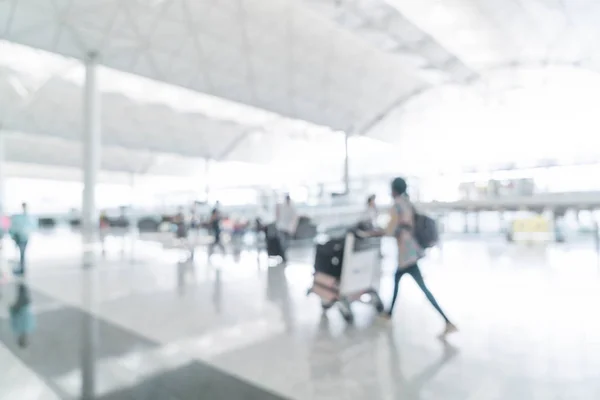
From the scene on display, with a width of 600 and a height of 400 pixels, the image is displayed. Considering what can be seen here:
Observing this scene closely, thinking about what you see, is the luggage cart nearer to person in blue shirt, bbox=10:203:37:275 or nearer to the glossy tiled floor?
the glossy tiled floor

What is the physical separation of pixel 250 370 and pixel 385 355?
123cm

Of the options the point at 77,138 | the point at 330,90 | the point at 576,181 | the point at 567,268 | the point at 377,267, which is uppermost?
the point at 330,90

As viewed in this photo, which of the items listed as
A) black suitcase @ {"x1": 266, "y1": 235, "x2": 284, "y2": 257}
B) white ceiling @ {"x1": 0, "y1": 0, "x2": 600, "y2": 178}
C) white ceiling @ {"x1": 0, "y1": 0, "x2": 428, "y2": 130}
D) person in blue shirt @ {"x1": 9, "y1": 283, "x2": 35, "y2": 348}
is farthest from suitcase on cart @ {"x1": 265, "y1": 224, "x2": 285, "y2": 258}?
white ceiling @ {"x1": 0, "y1": 0, "x2": 428, "y2": 130}

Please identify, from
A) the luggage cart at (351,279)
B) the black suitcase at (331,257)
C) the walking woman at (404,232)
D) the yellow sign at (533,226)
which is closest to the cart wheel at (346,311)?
the luggage cart at (351,279)

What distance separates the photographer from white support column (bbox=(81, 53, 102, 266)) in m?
17.0

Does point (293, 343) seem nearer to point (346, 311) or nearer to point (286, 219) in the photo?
point (346, 311)

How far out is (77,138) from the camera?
3712 centimetres

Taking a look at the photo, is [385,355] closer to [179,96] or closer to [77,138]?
[179,96]

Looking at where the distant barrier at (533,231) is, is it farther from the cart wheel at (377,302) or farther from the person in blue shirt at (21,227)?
the person in blue shirt at (21,227)

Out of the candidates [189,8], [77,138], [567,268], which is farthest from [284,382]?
[77,138]

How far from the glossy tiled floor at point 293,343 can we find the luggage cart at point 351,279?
0.75ft

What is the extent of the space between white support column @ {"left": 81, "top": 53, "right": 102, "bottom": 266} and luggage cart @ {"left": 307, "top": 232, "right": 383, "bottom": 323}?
14.9 metres

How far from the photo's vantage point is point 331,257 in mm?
5094

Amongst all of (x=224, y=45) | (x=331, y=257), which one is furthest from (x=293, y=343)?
(x=224, y=45)
